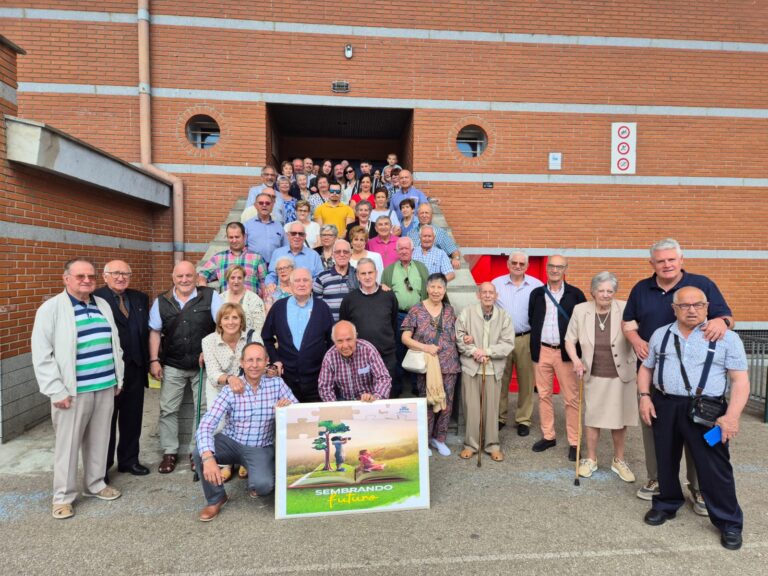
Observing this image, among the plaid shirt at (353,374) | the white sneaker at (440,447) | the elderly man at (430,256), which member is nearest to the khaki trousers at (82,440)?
the plaid shirt at (353,374)

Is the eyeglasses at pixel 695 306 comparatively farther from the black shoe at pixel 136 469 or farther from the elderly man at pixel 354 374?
the black shoe at pixel 136 469

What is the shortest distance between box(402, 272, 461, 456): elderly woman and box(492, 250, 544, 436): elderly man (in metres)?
1.04

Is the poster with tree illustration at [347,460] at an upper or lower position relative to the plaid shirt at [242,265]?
lower

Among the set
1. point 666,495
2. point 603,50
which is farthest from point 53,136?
point 603,50

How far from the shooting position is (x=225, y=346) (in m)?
3.97

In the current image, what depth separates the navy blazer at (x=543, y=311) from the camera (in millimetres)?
4824

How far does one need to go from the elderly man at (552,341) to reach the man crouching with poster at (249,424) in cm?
284

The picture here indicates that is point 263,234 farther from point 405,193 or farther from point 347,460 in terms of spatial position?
point 347,460

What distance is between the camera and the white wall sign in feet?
30.1

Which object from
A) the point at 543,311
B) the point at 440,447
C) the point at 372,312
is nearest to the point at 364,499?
the point at 440,447

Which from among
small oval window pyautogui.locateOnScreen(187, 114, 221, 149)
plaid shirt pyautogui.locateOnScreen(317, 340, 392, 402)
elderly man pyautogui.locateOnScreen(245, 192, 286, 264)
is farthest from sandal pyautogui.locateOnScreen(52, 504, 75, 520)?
small oval window pyautogui.locateOnScreen(187, 114, 221, 149)

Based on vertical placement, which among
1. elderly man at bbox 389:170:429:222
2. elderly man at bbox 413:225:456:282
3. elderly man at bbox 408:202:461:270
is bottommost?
elderly man at bbox 413:225:456:282

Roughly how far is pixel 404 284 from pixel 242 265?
6.32ft

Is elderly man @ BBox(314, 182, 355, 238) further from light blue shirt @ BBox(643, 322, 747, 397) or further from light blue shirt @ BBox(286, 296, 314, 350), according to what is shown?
light blue shirt @ BBox(643, 322, 747, 397)
